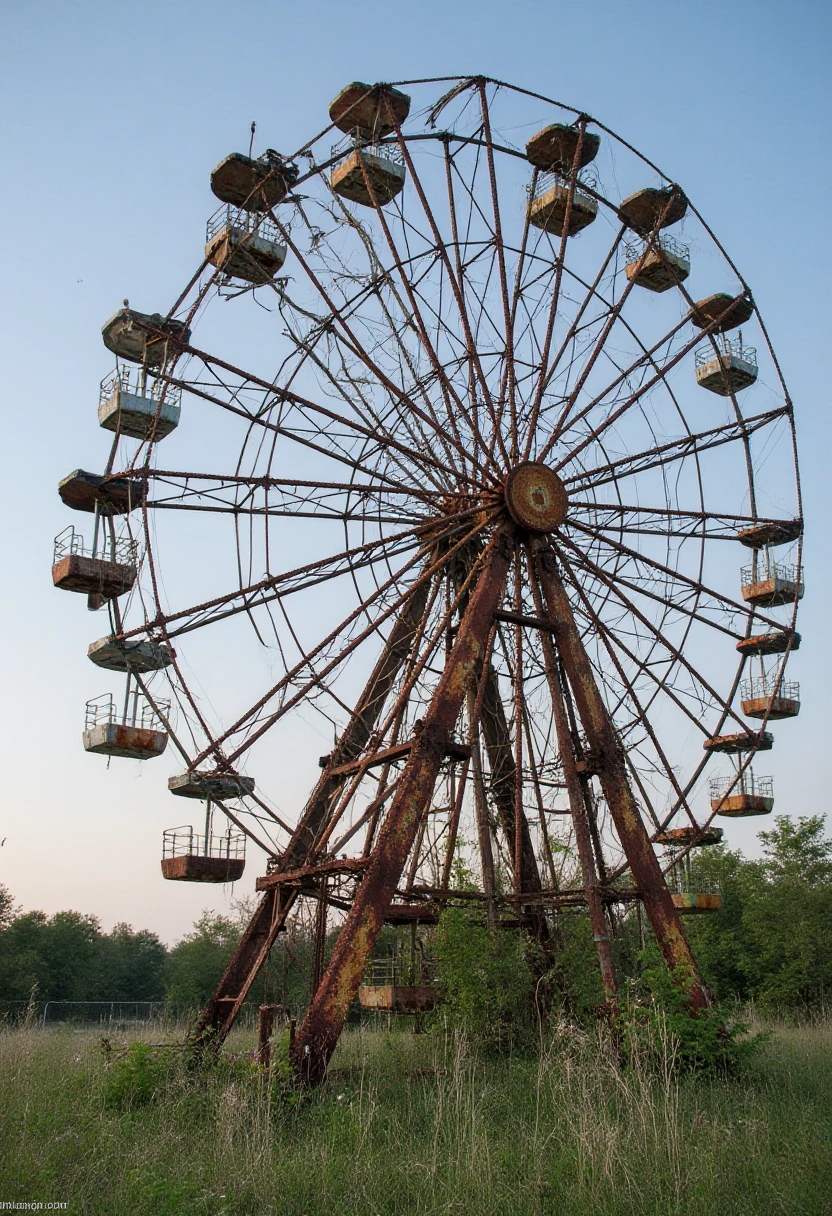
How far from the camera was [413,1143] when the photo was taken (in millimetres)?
8578

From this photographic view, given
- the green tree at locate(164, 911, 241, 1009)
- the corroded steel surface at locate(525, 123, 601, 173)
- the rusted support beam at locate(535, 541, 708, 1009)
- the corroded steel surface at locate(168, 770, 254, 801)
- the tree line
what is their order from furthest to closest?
the green tree at locate(164, 911, 241, 1009) → the tree line → the corroded steel surface at locate(525, 123, 601, 173) → the corroded steel surface at locate(168, 770, 254, 801) → the rusted support beam at locate(535, 541, 708, 1009)

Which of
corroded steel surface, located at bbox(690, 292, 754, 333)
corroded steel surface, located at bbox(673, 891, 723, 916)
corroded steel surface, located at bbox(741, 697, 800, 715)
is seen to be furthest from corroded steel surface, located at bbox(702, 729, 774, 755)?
corroded steel surface, located at bbox(690, 292, 754, 333)

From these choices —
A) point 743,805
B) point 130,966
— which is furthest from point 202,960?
point 743,805

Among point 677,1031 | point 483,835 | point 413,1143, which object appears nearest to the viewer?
point 413,1143

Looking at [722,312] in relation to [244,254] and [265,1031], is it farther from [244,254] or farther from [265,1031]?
→ [265,1031]

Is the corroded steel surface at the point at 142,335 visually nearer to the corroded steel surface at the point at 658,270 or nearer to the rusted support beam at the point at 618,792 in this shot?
the rusted support beam at the point at 618,792

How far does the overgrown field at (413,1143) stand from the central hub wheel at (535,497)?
20.6 feet

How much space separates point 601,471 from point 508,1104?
31.6ft

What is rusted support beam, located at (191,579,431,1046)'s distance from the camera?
13.6 metres

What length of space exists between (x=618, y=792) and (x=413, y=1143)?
536 centimetres

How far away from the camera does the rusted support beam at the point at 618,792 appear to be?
483 inches

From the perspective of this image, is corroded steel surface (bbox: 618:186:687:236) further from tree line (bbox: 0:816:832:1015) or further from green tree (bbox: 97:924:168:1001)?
green tree (bbox: 97:924:168:1001)

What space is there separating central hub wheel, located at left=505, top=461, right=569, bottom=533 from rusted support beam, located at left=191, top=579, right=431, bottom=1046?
1.76m

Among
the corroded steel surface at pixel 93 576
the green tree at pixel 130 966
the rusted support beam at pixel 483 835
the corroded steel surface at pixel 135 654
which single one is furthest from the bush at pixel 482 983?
the green tree at pixel 130 966
